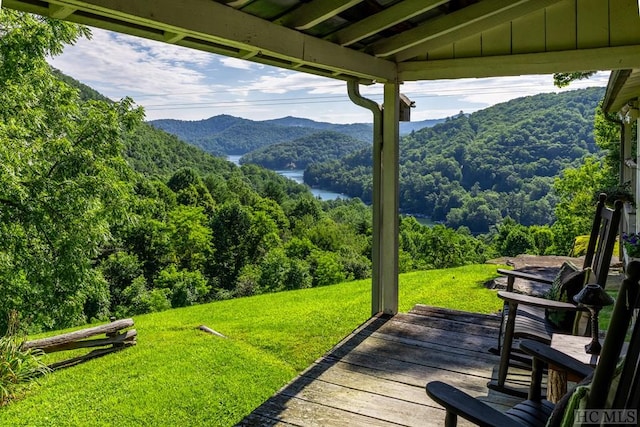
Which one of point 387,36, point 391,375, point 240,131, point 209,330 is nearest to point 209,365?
point 209,330

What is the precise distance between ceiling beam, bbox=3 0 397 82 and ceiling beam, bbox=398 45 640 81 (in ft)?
2.93

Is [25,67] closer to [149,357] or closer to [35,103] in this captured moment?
[35,103]

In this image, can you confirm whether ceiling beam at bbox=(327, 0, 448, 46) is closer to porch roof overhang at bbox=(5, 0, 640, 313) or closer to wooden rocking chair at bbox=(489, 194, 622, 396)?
porch roof overhang at bbox=(5, 0, 640, 313)

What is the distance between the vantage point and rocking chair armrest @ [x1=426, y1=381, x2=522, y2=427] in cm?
122

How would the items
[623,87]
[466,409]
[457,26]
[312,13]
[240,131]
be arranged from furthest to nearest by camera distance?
[240,131]
[623,87]
[457,26]
[312,13]
[466,409]

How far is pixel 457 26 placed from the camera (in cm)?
307

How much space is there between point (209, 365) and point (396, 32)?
439cm

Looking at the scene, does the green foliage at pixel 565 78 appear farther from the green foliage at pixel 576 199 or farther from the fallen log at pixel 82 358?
the fallen log at pixel 82 358

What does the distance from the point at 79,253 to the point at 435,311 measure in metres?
7.24

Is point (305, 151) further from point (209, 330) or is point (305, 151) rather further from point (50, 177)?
point (209, 330)

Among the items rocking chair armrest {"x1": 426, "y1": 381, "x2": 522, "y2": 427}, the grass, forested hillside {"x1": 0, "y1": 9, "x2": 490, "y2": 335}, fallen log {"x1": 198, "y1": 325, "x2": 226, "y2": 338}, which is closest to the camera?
rocking chair armrest {"x1": 426, "y1": 381, "x2": 522, "y2": 427}

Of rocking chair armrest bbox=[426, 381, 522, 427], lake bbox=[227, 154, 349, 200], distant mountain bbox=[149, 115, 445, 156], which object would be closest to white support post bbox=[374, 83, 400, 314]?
rocking chair armrest bbox=[426, 381, 522, 427]

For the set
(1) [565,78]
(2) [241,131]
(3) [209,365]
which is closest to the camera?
(3) [209,365]

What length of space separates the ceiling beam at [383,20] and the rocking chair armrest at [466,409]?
6.74 feet
